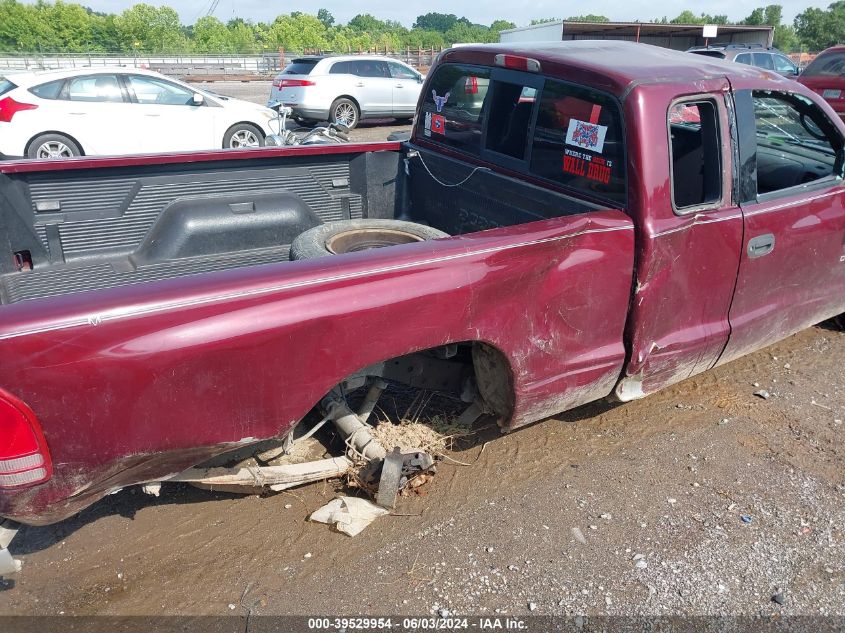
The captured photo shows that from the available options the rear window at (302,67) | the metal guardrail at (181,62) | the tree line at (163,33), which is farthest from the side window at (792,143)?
the tree line at (163,33)

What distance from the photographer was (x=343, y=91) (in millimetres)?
15008

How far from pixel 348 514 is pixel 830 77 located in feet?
39.1

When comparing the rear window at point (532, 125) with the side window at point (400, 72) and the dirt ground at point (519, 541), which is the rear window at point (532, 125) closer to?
the dirt ground at point (519, 541)

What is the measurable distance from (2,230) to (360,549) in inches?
92.3

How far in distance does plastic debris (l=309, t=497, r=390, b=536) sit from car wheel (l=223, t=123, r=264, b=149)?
9137 mm

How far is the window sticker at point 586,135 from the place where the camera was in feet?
10.4

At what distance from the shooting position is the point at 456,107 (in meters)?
4.18

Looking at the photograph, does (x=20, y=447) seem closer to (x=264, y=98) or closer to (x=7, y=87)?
(x=7, y=87)

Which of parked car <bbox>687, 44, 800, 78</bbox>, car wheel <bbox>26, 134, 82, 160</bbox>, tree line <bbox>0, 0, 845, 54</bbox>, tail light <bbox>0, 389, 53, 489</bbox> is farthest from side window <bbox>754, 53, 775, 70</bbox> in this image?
tree line <bbox>0, 0, 845, 54</bbox>

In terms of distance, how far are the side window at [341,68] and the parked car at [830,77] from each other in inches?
349

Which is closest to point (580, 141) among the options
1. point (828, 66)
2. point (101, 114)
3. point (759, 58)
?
point (101, 114)

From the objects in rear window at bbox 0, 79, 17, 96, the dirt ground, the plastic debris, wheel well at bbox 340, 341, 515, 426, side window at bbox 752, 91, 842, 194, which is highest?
rear window at bbox 0, 79, 17, 96

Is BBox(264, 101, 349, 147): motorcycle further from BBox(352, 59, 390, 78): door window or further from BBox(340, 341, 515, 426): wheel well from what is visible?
BBox(340, 341, 515, 426): wheel well

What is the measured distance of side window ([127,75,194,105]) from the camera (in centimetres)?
1033
